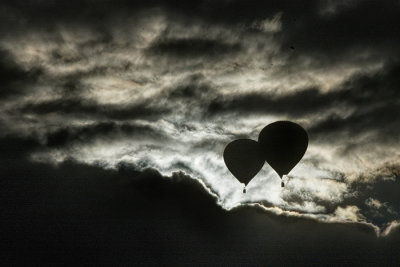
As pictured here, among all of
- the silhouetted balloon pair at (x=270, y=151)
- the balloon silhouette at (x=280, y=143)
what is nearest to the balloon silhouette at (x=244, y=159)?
the silhouetted balloon pair at (x=270, y=151)

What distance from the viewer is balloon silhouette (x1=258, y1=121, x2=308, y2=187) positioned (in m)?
22.1

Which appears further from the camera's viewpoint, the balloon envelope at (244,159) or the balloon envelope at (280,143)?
the balloon envelope at (244,159)

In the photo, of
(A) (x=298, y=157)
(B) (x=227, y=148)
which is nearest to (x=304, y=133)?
(A) (x=298, y=157)

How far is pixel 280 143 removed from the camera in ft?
72.6

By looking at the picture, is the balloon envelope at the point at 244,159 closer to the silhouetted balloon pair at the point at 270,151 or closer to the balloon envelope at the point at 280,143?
the silhouetted balloon pair at the point at 270,151

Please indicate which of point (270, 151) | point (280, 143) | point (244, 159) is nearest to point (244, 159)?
point (244, 159)

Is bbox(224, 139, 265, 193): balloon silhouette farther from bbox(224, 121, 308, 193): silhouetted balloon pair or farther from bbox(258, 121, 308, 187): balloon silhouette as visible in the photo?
bbox(258, 121, 308, 187): balloon silhouette

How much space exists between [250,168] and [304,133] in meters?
3.64

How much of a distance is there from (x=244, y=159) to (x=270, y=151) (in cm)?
164

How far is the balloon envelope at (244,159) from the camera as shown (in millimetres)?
22906

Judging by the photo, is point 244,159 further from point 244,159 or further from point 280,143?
point 280,143

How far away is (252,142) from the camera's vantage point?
75.4 ft

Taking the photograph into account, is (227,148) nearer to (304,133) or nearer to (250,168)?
(250,168)

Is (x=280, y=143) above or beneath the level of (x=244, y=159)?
above
